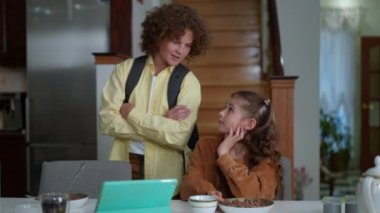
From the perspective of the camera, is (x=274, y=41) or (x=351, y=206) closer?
(x=351, y=206)

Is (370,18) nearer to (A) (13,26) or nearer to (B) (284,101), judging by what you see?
(B) (284,101)

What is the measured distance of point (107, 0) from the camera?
414cm

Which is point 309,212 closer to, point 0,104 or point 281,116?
point 281,116

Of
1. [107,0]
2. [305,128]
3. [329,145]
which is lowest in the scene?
[329,145]

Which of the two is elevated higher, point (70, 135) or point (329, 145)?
point (70, 135)

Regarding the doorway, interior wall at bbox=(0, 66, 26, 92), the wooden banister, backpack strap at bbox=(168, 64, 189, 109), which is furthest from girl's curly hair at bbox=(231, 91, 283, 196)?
the doorway

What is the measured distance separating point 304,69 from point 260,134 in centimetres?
390

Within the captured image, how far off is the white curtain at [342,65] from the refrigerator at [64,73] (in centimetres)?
508

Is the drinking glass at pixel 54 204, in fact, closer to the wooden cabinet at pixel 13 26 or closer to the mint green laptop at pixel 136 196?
the mint green laptop at pixel 136 196

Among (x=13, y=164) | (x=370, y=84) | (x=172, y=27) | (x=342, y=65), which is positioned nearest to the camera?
(x=172, y=27)

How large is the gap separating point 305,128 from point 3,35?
3.26m

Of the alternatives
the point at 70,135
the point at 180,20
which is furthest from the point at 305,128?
the point at 180,20

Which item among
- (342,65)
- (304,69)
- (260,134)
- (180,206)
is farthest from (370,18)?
(180,206)

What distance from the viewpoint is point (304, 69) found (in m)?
5.82
